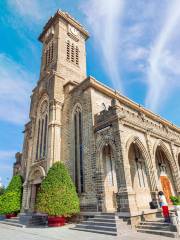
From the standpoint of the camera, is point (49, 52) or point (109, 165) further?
point (49, 52)

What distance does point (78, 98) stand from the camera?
16953 mm

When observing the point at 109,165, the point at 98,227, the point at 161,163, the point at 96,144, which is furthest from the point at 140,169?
the point at 98,227

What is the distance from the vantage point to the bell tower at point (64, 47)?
2206cm

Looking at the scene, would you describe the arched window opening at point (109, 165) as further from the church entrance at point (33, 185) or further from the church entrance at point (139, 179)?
the church entrance at point (33, 185)

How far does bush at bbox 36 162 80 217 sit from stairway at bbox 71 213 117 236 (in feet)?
5.20

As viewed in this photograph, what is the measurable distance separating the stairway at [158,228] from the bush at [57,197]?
4432 mm

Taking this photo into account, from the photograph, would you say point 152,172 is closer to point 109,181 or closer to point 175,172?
point 109,181

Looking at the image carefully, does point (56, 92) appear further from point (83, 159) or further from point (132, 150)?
point (132, 150)

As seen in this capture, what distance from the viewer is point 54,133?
16750 mm

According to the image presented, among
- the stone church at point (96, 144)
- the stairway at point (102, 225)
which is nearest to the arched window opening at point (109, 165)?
the stone church at point (96, 144)

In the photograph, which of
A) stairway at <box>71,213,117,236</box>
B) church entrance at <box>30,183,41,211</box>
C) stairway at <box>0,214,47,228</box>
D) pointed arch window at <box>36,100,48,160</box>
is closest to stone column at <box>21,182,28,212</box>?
church entrance at <box>30,183,41,211</box>

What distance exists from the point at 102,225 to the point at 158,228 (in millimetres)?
2765

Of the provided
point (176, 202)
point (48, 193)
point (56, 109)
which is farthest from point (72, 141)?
point (176, 202)

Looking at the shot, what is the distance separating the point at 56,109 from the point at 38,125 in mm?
3903
